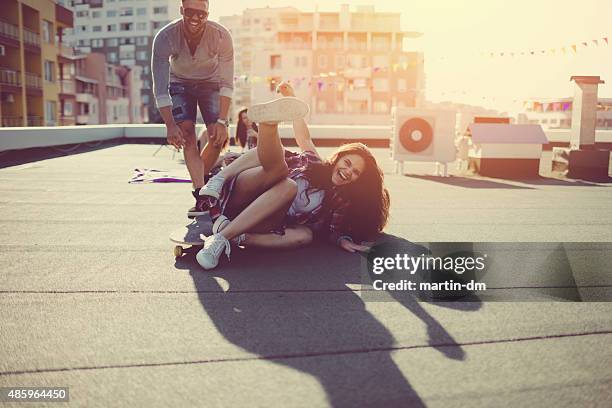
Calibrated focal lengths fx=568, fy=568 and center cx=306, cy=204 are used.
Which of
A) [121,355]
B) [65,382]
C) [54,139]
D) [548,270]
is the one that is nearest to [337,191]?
[548,270]

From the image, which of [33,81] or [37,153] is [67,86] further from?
Answer: [37,153]

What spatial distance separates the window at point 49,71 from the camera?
25.6 m

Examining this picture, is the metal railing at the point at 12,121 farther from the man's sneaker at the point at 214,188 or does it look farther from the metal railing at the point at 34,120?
the man's sneaker at the point at 214,188

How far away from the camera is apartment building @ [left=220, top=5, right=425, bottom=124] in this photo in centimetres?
4641

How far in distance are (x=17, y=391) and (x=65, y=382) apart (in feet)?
0.34

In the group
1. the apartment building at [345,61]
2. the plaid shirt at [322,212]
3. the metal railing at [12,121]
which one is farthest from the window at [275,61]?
the plaid shirt at [322,212]

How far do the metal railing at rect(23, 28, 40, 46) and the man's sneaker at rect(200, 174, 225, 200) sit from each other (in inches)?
941

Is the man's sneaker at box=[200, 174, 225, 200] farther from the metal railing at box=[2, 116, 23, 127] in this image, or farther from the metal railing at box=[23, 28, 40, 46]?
the metal railing at box=[23, 28, 40, 46]

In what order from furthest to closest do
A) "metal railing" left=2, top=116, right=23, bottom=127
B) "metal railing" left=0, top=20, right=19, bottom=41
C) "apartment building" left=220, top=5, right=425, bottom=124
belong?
"apartment building" left=220, top=5, right=425, bottom=124, "metal railing" left=2, top=116, right=23, bottom=127, "metal railing" left=0, top=20, right=19, bottom=41

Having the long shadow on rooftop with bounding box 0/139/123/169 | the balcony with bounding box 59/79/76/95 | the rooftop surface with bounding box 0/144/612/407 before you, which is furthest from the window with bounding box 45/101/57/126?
the rooftop surface with bounding box 0/144/612/407

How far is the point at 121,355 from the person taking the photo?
152 cm

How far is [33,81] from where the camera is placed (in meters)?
24.1

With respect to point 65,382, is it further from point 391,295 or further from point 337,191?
point 337,191

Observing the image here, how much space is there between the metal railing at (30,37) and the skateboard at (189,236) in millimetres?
23694
